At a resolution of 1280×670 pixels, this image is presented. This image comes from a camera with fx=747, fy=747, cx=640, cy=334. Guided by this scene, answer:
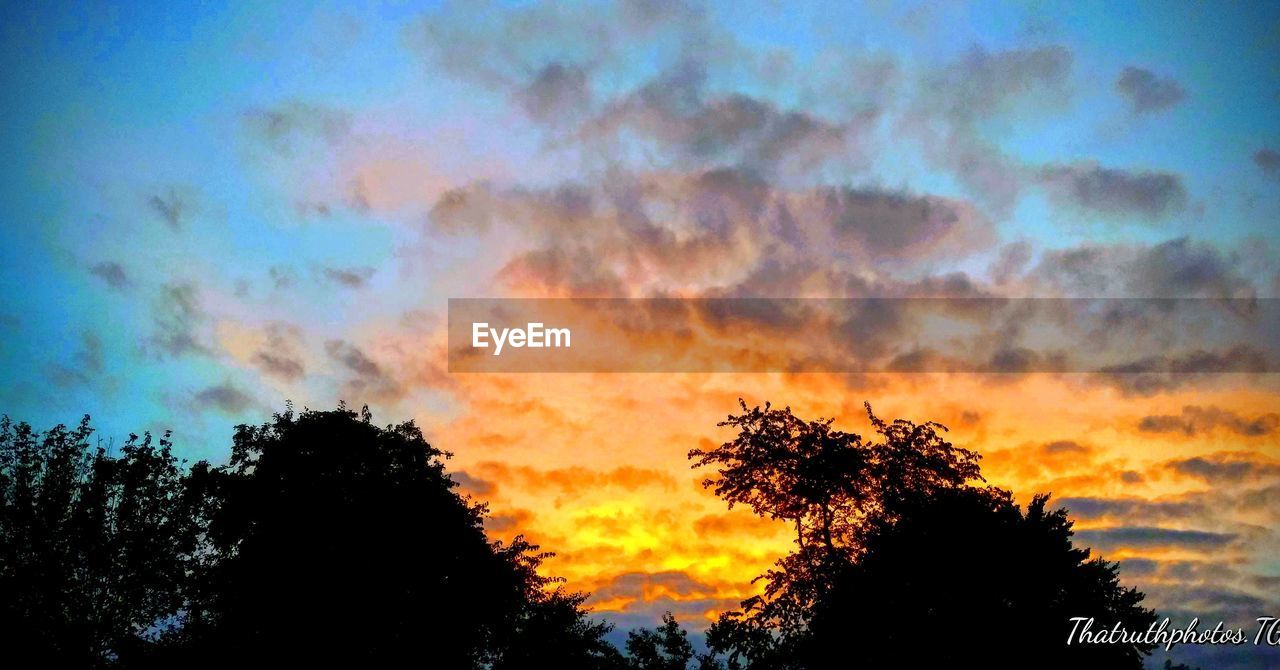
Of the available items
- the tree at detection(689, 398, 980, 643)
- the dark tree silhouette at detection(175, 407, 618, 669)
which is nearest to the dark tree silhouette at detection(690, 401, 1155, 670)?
the tree at detection(689, 398, 980, 643)

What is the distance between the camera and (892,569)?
1310 inches

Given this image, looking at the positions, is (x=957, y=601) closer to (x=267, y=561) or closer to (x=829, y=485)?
(x=829, y=485)

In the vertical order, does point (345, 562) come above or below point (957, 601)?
above

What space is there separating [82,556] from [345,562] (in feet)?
41.2

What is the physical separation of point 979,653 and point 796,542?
8696 millimetres

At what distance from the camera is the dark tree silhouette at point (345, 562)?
136ft

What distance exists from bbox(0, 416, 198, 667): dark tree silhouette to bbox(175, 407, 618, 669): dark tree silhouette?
107 inches

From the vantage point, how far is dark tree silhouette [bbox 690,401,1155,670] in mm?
32219

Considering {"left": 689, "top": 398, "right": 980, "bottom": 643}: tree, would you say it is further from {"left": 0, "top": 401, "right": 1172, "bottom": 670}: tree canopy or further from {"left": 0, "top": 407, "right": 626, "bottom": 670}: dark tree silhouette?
{"left": 0, "top": 407, "right": 626, "bottom": 670}: dark tree silhouette

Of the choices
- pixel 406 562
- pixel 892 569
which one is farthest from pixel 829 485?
pixel 406 562

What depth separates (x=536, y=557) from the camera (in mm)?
54562

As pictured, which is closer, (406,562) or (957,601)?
(957,601)

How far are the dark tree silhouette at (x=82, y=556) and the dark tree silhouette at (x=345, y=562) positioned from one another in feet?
8.92

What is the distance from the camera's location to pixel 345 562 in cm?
4297
